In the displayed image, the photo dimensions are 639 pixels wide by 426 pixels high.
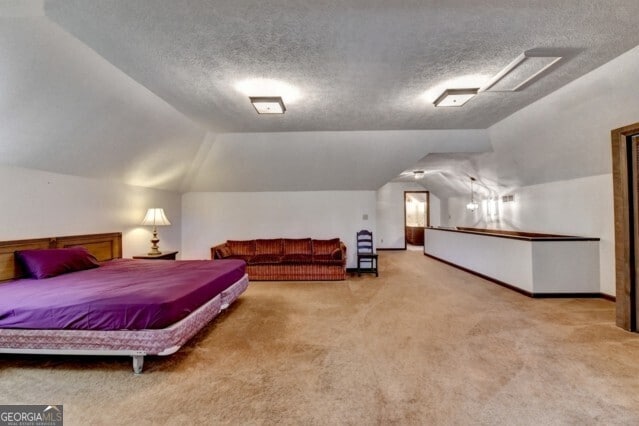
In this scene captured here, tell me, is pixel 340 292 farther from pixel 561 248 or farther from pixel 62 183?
pixel 62 183

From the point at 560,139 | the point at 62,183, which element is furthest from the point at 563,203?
the point at 62,183

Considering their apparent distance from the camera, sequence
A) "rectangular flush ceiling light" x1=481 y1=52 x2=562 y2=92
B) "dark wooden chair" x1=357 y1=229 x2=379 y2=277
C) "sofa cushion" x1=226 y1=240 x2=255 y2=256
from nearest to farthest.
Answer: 1. "rectangular flush ceiling light" x1=481 y1=52 x2=562 y2=92
2. "sofa cushion" x1=226 y1=240 x2=255 y2=256
3. "dark wooden chair" x1=357 y1=229 x2=379 y2=277

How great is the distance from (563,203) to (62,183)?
755 cm

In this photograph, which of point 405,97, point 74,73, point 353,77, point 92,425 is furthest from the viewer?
point 405,97

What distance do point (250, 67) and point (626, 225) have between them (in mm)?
4312

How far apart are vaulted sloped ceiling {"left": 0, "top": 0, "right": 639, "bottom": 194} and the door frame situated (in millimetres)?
921

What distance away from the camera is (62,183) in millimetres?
3797

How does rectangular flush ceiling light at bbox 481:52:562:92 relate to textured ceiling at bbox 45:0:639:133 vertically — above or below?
below

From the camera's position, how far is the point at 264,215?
265 inches

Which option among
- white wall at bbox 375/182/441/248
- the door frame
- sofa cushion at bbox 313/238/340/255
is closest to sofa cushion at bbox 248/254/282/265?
sofa cushion at bbox 313/238/340/255

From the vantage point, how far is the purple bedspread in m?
2.31

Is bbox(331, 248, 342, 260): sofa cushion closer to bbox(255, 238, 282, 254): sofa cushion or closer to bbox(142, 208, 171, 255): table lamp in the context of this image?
bbox(255, 238, 282, 254): sofa cushion

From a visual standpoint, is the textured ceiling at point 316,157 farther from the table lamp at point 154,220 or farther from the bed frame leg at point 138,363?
the bed frame leg at point 138,363

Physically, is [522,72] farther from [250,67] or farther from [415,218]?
[415,218]
